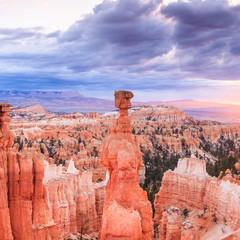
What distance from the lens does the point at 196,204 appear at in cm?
2933

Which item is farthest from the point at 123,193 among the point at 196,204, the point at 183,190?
the point at 183,190

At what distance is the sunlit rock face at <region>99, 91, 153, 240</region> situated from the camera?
39.3 feet

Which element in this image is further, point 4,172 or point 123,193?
point 123,193

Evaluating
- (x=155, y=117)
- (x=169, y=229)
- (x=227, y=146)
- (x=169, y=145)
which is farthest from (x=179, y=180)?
(x=155, y=117)

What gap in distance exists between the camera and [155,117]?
466 ft

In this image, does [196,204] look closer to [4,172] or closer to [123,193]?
[123,193]

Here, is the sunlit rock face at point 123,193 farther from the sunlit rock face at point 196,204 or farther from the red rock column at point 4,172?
the sunlit rock face at point 196,204

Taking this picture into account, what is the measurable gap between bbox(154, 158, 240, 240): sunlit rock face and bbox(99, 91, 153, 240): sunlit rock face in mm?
7856

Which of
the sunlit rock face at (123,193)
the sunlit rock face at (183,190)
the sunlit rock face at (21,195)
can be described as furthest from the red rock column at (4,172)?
the sunlit rock face at (183,190)

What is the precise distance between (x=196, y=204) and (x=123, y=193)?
62.0ft

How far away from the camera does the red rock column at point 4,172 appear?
37.3 ft

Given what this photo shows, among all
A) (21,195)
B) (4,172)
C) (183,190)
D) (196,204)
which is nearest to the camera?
(4,172)

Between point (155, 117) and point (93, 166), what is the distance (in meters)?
96.0

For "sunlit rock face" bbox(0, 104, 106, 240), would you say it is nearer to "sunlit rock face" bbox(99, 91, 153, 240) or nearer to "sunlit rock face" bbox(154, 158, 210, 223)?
"sunlit rock face" bbox(99, 91, 153, 240)
